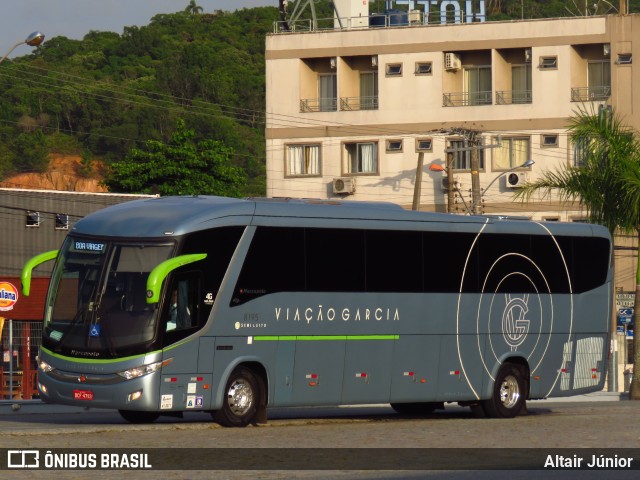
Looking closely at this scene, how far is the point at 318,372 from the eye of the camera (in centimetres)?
2336

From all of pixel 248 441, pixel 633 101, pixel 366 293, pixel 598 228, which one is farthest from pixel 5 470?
pixel 633 101

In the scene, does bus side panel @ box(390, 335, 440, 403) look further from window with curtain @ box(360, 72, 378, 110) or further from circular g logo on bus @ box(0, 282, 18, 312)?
window with curtain @ box(360, 72, 378, 110)

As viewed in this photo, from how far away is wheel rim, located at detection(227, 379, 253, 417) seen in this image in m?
22.1

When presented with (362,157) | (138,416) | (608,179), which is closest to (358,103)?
(362,157)

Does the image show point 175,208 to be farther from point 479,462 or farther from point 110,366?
point 479,462

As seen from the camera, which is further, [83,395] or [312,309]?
[312,309]

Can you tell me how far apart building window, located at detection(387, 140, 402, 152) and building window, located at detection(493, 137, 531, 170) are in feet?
14.4

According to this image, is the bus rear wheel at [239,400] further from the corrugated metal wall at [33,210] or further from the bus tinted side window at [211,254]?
the corrugated metal wall at [33,210]

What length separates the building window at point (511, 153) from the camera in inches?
2571

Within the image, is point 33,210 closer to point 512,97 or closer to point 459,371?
point 512,97

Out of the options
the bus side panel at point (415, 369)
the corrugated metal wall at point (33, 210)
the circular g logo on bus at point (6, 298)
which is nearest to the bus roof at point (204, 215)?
the bus side panel at point (415, 369)

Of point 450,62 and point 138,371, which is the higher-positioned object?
point 450,62

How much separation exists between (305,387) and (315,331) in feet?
3.02

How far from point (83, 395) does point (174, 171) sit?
179 feet
